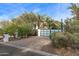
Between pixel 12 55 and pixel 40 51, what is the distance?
0.45 metres

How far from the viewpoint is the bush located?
1323cm

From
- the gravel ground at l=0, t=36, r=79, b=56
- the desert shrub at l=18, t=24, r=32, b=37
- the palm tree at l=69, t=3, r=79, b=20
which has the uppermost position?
the palm tree at l=69, t=3, r=79, b=20

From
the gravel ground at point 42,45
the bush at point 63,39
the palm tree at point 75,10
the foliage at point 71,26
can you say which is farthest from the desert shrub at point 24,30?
the palm tree at point 75,10

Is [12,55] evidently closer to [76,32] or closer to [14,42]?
[14,42]

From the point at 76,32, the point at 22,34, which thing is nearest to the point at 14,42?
the point at 22,34

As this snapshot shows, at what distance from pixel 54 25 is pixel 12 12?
2.32ft

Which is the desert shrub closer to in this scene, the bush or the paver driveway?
the paver driveway

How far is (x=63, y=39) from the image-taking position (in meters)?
13.2

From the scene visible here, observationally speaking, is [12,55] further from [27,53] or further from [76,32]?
[76,32]

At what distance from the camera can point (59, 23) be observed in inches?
523

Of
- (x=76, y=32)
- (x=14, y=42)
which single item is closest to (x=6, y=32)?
(x=14, y=42)

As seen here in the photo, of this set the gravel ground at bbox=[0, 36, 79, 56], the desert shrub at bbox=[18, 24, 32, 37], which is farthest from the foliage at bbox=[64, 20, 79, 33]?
the desert shrub at bbox=[18, 24, 32, 37]

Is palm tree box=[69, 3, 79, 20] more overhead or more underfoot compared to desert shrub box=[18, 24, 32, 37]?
more overhead

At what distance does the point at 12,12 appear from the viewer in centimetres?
1327
